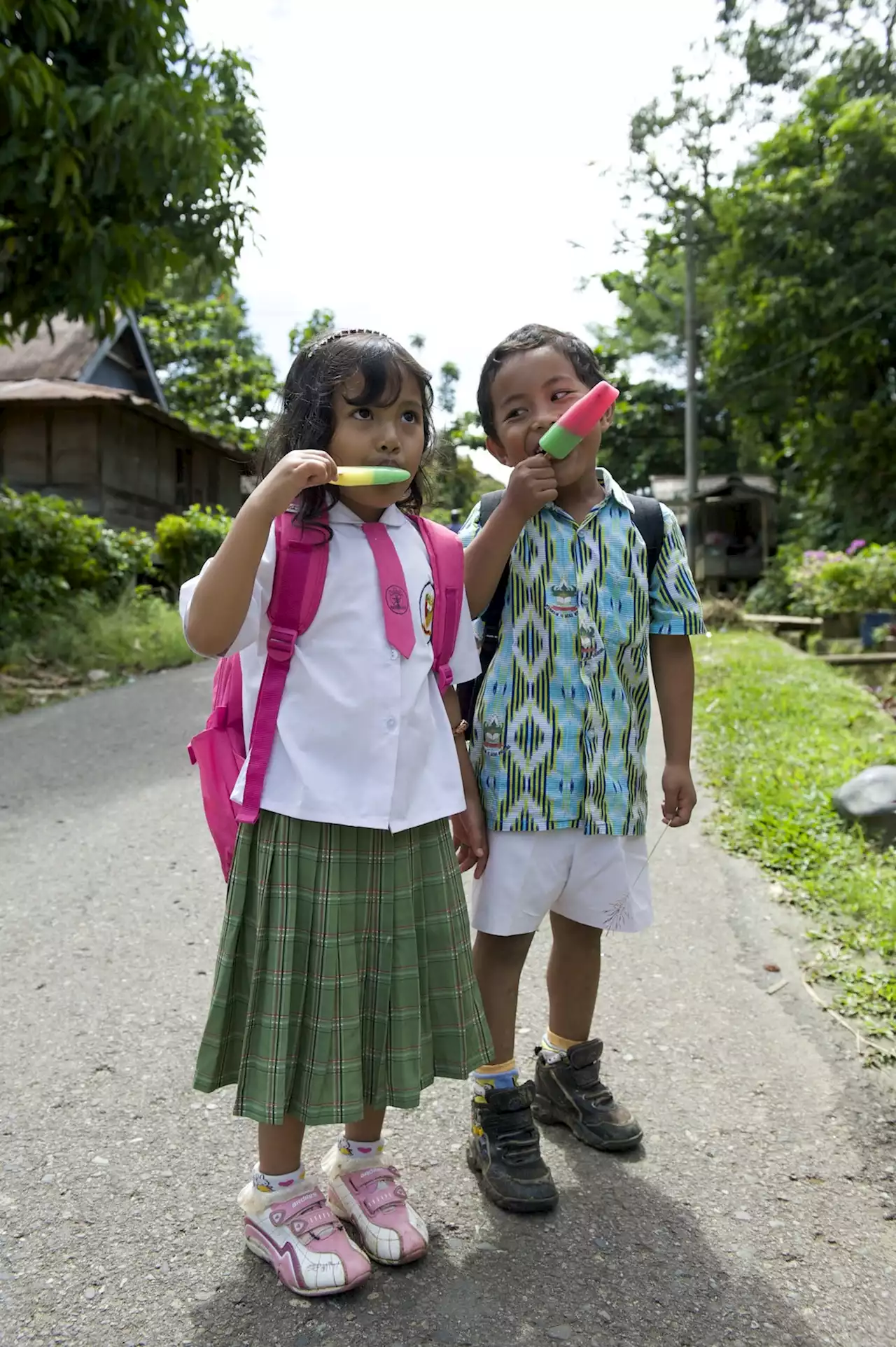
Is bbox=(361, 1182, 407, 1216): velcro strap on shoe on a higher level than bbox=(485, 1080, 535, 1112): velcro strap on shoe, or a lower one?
lower

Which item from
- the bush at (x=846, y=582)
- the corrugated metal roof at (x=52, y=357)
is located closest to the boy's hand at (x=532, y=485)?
the bush at (x=846, y=582)

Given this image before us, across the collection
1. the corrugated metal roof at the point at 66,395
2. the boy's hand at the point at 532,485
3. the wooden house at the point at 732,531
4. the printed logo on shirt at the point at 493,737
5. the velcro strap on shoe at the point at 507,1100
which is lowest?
the velcro strap on shoe at the point at 507,1100

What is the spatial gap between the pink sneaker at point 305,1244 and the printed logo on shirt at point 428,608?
1.00 meters

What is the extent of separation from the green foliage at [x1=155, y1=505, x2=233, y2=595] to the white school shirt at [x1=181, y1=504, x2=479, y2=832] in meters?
12.6

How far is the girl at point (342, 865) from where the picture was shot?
1.85 meters

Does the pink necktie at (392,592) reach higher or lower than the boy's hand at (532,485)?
lower

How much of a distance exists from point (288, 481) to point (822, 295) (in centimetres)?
1698

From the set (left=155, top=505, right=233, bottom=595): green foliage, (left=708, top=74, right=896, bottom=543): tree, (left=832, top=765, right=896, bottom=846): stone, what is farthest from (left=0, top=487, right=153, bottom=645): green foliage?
(left=708, top=74, right=896, bottom=543): tree

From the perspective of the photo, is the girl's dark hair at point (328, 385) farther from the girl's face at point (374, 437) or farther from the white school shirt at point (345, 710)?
the white school shirt at point (345, 710)

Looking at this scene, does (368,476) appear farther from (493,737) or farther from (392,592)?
(493,737)

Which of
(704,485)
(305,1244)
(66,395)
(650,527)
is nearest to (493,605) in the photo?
(650,527)

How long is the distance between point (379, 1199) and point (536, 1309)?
0.33 m

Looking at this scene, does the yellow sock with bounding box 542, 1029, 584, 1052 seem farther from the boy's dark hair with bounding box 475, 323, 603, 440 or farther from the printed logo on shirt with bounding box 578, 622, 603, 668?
the boy's dark hair with bounding box 475, 323, 603, 440

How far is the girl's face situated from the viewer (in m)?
1.88
